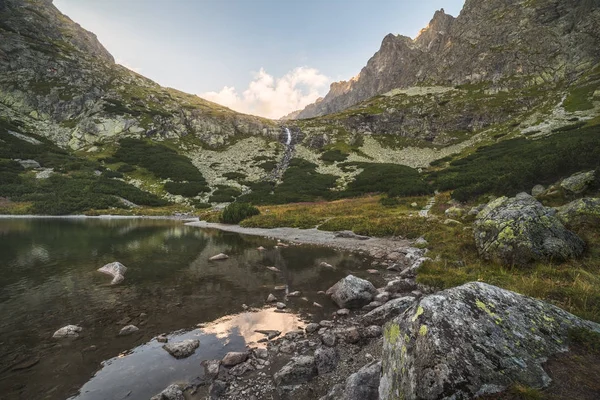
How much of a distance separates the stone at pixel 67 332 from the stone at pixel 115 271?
5.74 meters

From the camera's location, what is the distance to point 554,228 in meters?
12.0

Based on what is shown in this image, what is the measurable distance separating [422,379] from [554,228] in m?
11.9

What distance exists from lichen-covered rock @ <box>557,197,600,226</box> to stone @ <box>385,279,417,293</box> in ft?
25.2

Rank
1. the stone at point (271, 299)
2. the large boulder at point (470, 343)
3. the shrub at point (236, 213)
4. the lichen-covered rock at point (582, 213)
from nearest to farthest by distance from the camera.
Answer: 1. the large boulder at point (470, 343)
2. the lichen-covered rock at point (582, 213)
3. the stone at point (271, 299)
4. the shrub at point (236, 213)

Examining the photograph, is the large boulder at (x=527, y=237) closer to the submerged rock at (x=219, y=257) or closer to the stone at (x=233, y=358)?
the stone at (x=233, y=358)

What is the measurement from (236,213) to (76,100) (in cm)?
9288

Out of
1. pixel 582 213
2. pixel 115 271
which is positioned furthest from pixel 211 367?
pixel 582 213

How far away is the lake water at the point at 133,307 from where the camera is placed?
777cm

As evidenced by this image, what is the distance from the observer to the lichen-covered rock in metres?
12.8

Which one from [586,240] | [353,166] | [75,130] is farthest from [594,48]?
[75,130]

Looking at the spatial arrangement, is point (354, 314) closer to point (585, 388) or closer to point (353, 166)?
point (585, 388)

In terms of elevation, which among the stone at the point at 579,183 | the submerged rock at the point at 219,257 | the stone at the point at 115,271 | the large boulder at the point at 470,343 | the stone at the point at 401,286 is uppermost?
the stone at the point at 579,183

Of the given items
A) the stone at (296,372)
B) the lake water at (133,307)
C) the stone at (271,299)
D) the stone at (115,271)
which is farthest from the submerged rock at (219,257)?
the stone at (296,372)

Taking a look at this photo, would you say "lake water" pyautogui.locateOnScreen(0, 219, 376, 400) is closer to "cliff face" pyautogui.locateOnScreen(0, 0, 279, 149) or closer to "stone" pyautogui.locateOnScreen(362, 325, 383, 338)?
"stone" pyautogui.locateOnScreen(362, 325, 383, 338)
